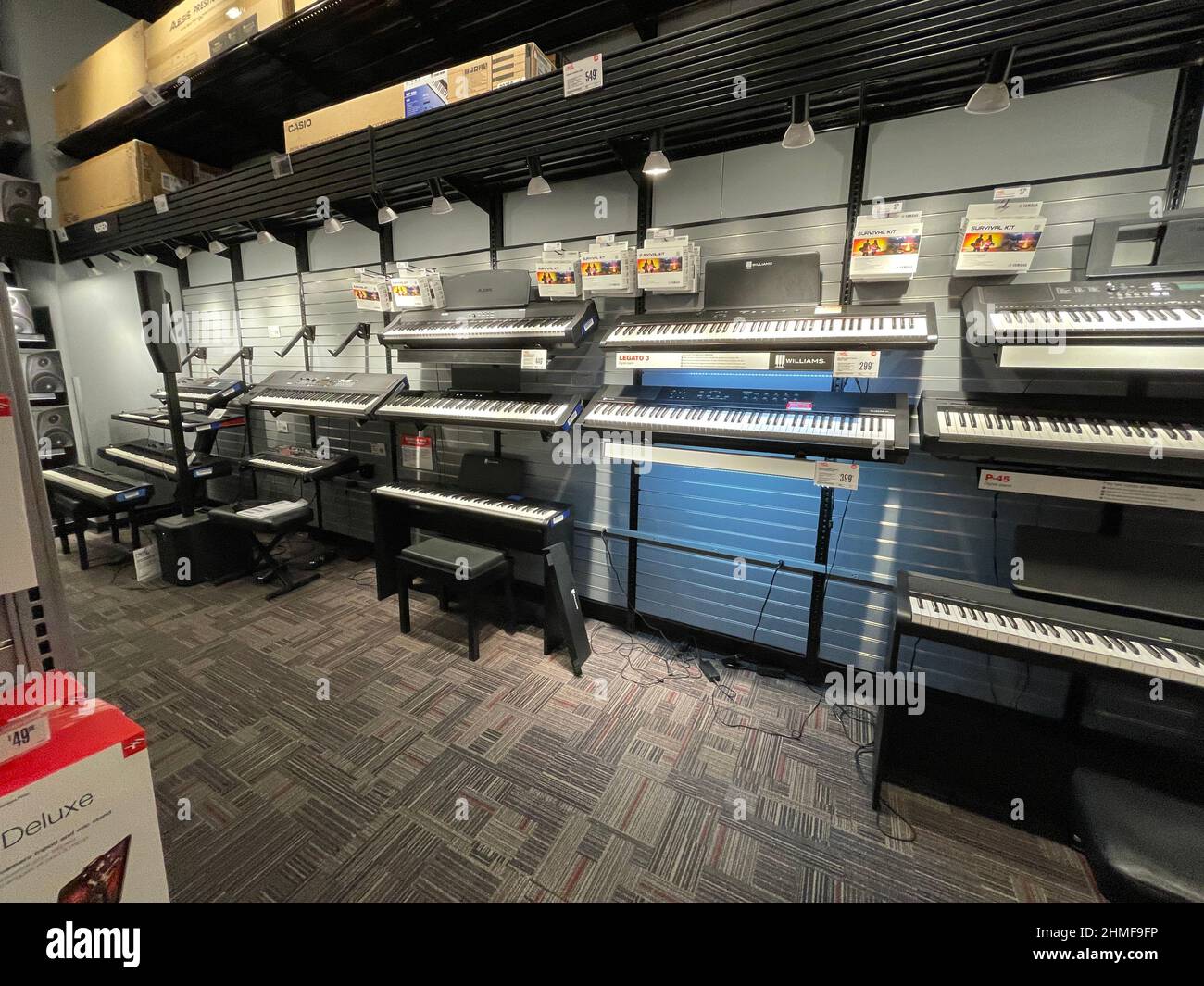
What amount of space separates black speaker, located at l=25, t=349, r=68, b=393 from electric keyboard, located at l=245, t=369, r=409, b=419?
81.9 inches

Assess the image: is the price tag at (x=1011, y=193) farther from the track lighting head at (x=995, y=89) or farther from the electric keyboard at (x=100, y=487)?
the electric keyboard at (x=100, y=487)

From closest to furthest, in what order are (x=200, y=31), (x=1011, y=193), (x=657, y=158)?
(x=1011, y=193) < (x=657, y=158) < (x=200, y=31)

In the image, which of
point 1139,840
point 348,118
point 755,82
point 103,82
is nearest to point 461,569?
point 755,82

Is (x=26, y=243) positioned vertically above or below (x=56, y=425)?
above

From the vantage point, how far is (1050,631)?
4.99 feet

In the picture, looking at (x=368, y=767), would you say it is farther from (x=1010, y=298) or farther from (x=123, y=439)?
(x=123, y=439)

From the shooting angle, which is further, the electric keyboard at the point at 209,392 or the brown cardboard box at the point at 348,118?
the electric keyboard at the point at 209,392

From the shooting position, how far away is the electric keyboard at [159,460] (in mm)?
3779

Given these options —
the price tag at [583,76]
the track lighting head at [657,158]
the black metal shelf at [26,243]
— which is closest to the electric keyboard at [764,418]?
the track lighting head at [657,158]

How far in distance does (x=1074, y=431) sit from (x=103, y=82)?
20.0ft

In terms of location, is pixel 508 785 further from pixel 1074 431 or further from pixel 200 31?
pixel 200 31

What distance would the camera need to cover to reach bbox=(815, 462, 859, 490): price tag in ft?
6.38

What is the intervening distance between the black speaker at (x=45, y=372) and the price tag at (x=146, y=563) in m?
2.05
